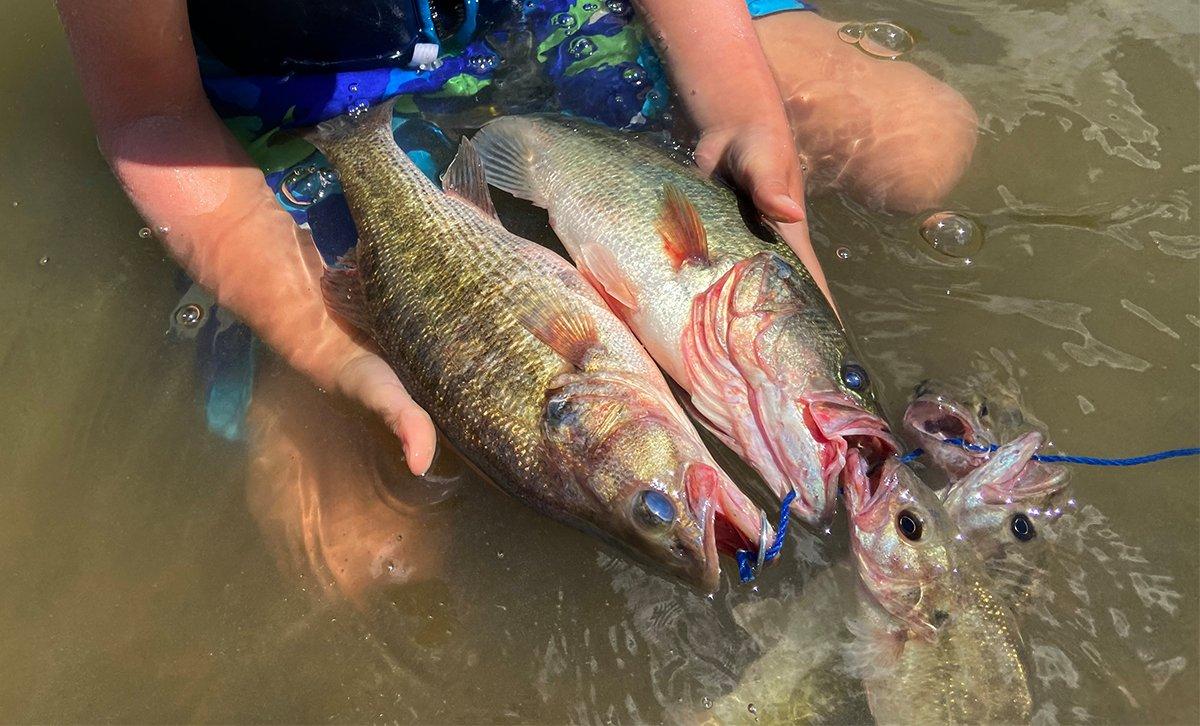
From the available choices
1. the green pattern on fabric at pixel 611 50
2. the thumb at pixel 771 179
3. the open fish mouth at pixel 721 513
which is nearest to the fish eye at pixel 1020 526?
the open fish mouth at pixel 721 513

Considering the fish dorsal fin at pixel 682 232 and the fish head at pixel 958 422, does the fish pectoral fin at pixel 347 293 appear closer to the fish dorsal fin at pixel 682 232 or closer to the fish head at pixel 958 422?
the fish dorsal fin at pixel 682 232

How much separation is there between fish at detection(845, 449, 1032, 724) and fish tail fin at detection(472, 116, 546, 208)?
4.00ft

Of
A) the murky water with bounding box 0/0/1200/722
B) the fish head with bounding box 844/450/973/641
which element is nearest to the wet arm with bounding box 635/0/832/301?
the murky water with bounding box 0/0/1200/722

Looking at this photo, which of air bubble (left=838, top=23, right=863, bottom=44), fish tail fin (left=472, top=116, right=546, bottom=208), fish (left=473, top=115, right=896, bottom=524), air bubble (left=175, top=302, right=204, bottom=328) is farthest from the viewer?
air bubble (left=838, top=23, right=863, bottom=44)

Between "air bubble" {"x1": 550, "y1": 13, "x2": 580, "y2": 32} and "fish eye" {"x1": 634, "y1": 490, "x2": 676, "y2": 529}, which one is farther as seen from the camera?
"air bubble" {"x1": 550, "y1": 13, "x2": 580, "y2": 32}

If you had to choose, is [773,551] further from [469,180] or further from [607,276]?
[469,180]

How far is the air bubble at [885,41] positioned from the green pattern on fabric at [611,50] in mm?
869

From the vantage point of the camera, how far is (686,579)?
1.66 m

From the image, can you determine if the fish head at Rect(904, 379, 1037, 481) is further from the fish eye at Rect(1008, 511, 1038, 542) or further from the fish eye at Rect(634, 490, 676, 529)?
the fish eye at Rect(634, 490, 676, 529)

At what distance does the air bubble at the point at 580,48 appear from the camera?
2648mm

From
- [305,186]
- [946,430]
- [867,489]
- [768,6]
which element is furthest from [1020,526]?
[305,186]

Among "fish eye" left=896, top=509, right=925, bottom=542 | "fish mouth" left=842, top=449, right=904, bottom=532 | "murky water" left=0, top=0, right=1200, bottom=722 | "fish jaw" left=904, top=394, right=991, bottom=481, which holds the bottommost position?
"murky water" left=0, top=0, right=1200, bottom=722

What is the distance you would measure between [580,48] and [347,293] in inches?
46.1

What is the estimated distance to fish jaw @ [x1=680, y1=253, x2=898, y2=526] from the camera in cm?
168
